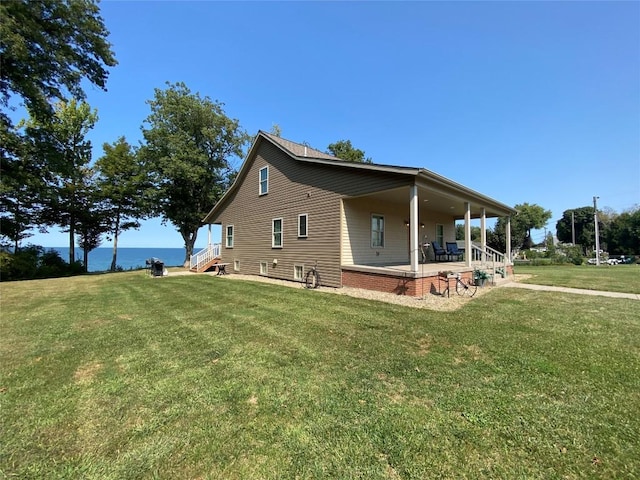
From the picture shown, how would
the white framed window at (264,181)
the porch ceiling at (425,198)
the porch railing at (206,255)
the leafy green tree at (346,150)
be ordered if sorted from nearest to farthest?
the porch ceiling at (425,198) < the white framed window at (264,181) < the porch railing at (206,255) < the leafy green tree at (346,150)

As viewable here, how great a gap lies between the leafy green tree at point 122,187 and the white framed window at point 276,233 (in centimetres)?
1524

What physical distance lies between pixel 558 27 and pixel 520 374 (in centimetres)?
1070

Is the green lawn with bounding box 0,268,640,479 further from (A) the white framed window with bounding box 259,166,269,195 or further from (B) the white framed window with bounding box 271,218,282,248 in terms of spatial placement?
(A) the white framed window with bounding box 259,166,269,195

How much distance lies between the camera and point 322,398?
2.87 meters

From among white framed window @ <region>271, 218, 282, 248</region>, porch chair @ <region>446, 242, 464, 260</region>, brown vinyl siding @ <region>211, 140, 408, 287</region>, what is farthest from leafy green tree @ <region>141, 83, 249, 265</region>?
porch chair @ <region>446, 242, 464, 260</region>

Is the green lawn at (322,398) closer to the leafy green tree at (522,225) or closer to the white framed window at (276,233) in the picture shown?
the white framed window at (276,233)

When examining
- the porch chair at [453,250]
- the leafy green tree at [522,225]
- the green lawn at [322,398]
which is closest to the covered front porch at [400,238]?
the porch chair at [453,250]

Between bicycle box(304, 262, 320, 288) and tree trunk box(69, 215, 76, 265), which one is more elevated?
tree trunk box(69, 215, 76, 265)

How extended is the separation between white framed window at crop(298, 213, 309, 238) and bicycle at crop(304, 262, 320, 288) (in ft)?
4.88

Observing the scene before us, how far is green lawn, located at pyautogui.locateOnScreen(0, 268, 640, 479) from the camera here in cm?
205

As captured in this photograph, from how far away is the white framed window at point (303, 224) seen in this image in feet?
38.0

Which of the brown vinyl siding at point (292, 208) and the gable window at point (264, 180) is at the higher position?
the gable window at point (264, 180)

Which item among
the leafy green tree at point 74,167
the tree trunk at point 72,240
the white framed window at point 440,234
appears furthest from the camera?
the tree trunk at point 72,240

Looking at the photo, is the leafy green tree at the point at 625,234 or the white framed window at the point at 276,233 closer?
the white framed window at the point at 276,233
